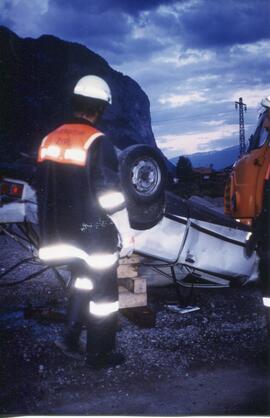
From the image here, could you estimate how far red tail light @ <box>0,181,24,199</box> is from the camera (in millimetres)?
3283

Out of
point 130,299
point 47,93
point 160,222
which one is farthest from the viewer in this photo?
point 47,93

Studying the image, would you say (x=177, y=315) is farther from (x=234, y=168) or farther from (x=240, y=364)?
(x=234, y=168)

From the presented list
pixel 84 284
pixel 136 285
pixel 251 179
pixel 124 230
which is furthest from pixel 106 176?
pixel 251 179

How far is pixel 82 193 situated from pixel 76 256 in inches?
18.5

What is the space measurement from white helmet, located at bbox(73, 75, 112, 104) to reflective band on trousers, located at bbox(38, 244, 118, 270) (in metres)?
1.13

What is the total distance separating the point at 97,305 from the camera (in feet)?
8.80

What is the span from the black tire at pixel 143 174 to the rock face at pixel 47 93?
4564 centimetres

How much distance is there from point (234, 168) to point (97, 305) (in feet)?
8.11

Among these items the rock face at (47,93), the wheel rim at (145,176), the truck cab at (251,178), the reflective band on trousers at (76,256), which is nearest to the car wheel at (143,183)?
the wheel rim at (145,176)

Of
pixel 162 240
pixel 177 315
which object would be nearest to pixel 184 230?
pixel 162 240

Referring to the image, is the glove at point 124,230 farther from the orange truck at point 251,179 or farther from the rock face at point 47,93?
the rock face at point 47,93

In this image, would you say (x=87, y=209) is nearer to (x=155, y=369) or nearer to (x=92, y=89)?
(x=92, y=89)

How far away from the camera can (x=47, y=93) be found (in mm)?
63219

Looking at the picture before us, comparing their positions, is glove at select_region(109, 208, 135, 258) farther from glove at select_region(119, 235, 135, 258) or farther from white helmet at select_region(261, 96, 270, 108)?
white helmet at select_region(261, 96, 270, 108)
